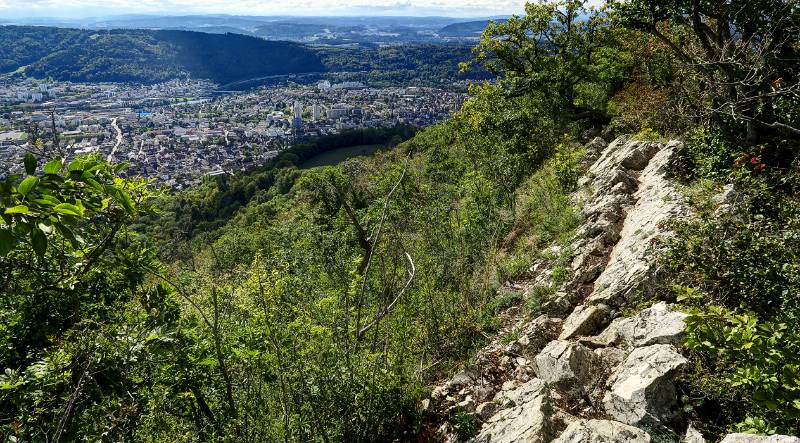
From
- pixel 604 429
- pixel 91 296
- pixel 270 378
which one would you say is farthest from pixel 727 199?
pixel 91 296

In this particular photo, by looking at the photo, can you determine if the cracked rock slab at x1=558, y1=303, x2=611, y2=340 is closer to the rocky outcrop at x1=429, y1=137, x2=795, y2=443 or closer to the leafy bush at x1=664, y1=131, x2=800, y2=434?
the rocky outcrop at x1=429, y1=137, x2=795, y2=443

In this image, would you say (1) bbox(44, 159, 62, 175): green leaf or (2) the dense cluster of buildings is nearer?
(1) bbox(44, 159, 62, 175): green leaf

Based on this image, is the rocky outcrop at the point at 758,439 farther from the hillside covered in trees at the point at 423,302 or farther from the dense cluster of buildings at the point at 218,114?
the dense cluster of buildings at the point at 218,114

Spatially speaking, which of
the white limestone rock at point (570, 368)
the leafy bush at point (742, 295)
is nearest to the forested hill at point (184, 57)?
the leafy bush at point (742, 295)

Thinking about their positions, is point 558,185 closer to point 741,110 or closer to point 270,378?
point 741,110

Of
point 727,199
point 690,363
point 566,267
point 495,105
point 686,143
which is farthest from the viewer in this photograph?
point 495,105

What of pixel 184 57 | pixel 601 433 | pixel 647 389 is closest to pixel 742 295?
pixel 647 389

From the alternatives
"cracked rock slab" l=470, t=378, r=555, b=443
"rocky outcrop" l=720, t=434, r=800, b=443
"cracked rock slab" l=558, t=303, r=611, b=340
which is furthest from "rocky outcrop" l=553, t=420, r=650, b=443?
"cracked rock slab" l=558, t=303, r=611, b=340
